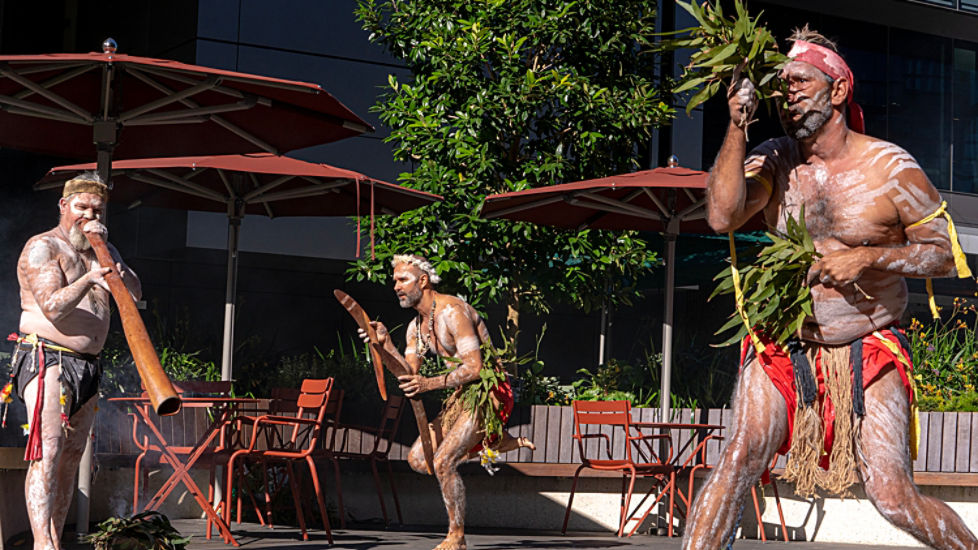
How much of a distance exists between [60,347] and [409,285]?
2303 mm

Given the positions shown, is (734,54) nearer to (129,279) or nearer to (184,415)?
(129,279)

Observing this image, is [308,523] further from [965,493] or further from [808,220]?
[808,220]

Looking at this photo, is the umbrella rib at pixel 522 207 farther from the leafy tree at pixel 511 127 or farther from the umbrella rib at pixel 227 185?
the umbrella rib at pixel 227 185

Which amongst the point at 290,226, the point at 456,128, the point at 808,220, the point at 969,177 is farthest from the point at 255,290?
the point at 969,177

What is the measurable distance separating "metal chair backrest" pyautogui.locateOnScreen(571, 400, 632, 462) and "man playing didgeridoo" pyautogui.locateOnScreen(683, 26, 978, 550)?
4823 millimetres

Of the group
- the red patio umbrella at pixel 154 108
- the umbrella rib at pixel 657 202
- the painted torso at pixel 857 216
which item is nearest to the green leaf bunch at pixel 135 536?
the red patio umbrella at pixel 154 108

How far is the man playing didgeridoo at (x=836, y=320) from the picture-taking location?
384 centimetres

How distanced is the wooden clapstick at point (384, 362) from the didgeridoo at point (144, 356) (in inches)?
67.3

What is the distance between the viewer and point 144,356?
458cm

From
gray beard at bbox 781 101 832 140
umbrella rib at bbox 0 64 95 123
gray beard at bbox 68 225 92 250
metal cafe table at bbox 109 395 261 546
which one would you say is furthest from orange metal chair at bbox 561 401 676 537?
gray beard at bbox 781 101 832 140

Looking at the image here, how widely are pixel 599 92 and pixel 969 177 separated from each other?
11.2m

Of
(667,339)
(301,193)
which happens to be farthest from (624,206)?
(301,193)

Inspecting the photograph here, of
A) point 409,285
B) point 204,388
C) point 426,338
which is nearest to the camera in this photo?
point 409,285

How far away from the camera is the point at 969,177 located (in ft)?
65.0
